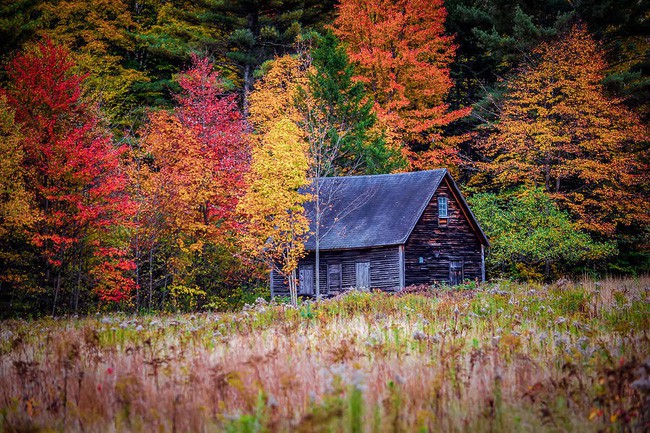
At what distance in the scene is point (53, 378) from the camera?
259 inches

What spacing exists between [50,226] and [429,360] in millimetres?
18360

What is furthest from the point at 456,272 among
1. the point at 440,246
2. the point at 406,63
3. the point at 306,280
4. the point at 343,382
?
the point at 343,382

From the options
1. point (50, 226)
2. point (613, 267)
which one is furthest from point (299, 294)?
point (613, 267)

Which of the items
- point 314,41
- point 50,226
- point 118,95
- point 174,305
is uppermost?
→ point 314,41

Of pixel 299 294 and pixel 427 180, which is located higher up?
pixel 427 180

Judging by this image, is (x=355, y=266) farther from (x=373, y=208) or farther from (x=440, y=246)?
(x=440, y=246)

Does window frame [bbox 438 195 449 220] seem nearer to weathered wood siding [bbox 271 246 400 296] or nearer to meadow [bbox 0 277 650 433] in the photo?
weathered wood siding [bbox 271 246 400 296]

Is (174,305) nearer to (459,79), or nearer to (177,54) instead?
(177,54)

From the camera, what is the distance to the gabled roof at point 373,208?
29.4 metres

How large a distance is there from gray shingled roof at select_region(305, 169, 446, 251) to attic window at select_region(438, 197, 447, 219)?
1.34 m

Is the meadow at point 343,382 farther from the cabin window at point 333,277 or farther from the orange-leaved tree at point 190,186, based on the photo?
the cabin window at point 333,277

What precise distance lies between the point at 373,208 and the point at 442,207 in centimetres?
368

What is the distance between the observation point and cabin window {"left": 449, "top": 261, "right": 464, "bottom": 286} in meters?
31.5

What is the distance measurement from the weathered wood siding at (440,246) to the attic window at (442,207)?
23 cm
